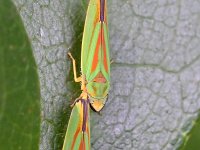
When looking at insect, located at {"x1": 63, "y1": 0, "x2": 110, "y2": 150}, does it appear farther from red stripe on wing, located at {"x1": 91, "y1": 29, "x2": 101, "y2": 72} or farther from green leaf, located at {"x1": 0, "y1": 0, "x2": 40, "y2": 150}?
green leaf, located at {"x1": 0, "y1": 0, "x2": 40, "y2": 150}

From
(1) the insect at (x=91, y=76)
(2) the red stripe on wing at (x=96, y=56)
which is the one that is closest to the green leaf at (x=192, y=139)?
(1) the insect at (x=91, y=76)

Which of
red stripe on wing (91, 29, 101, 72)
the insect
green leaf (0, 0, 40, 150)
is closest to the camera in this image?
green leaf (0, 0, 40, 150)

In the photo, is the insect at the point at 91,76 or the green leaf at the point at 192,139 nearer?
the insect at the point at 91,76

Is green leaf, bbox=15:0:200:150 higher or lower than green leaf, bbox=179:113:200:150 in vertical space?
higher

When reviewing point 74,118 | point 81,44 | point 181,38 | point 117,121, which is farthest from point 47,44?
point 181,38

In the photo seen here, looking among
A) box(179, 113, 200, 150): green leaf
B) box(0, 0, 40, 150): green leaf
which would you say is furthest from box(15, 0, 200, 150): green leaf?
box(0, 0, 40, 150): green leaf

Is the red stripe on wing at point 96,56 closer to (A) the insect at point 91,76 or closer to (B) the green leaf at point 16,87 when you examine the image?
(A) the insect at point 91,76
